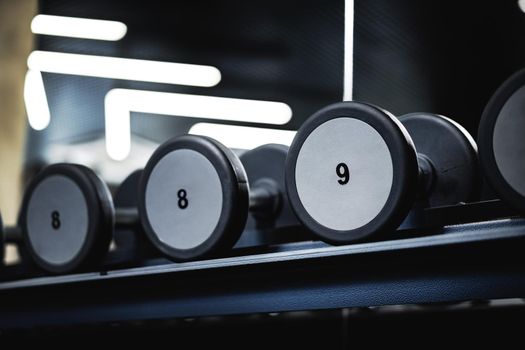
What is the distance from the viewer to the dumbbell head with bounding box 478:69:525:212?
39.9 inches

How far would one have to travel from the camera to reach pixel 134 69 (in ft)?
8.27

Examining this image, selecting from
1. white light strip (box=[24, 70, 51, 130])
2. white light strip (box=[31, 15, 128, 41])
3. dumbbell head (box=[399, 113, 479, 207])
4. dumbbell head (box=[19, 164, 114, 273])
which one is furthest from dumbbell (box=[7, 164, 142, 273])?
white light strip (box=[24, 70, 51, 130])

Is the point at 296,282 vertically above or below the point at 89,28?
below

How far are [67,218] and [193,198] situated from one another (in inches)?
14.3

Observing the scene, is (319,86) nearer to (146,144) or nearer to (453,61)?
(453,61)

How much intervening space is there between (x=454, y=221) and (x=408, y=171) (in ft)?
0.72

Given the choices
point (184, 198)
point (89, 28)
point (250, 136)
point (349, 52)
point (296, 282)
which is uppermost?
point (89, 28)

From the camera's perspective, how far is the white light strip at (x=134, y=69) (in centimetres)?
247

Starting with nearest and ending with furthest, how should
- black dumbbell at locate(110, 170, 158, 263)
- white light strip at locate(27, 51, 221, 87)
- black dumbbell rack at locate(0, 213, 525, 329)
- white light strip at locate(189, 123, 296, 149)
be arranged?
black dumbbell rack at locate(0, 213, 525, 329), black dumbbell at locate(110, 170, 158, 263), white light strip at locate(189, 123, 296, 149), white light strip at locate(27, 51, 221, 87)

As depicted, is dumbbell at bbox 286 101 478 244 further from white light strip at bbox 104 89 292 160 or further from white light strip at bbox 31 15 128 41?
white light strip at bbox 31 15 128 41

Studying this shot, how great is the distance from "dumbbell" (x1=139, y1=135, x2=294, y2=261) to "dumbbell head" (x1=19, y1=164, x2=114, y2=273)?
124mm

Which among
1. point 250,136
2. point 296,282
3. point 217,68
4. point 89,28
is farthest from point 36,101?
point 296,282

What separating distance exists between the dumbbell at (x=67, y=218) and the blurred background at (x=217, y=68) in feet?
2.24

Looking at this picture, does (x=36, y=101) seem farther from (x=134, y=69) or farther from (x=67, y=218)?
(x=67, y=218)
